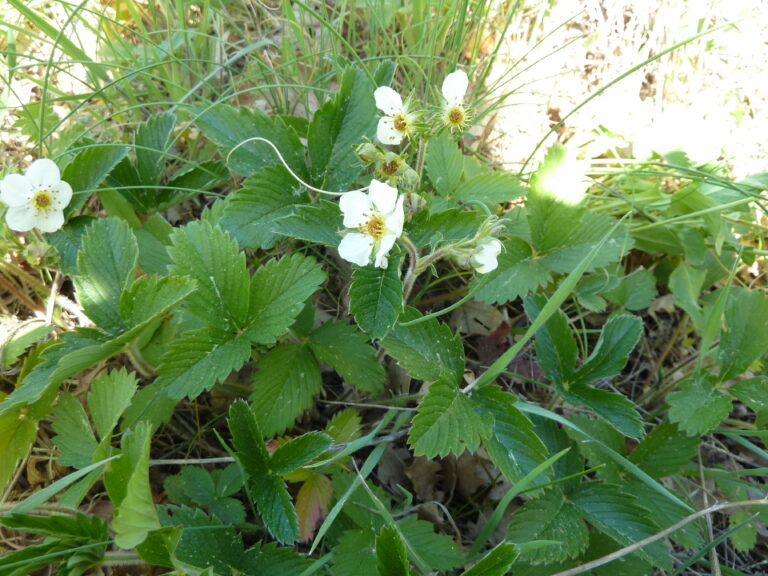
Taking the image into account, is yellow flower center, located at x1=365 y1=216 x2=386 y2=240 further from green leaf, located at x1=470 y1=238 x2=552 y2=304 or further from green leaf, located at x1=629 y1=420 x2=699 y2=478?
green leaf, located at x1=629 y1=420 x2=699 y2=478

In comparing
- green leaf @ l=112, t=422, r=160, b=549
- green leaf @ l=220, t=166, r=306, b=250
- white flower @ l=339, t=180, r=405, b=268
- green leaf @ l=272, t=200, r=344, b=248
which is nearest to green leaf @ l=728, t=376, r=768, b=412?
white flower @ l=339, t=180, r=405, b=268

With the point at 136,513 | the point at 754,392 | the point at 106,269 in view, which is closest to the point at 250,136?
the point at 106,269

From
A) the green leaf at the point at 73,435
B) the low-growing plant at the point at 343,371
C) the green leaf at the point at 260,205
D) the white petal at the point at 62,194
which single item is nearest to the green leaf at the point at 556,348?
the low-growing plant at the point at 343,371

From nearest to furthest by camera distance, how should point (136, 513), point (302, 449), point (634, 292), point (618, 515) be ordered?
point (136, 513) < point (302, 449) < point (618, 515) < point (634, 292)

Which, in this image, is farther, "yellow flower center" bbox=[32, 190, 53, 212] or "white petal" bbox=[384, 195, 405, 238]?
"yellow flower center" bbox=[32, 190, 53, 212]

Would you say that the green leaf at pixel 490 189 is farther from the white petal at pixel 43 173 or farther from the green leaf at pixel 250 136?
the white petal at pixel 43 173

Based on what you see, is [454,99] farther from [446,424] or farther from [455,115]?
[446,424]

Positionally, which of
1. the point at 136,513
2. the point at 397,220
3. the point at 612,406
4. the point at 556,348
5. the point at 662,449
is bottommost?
the point at 662,449

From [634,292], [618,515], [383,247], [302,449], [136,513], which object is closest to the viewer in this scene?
[136,513]
